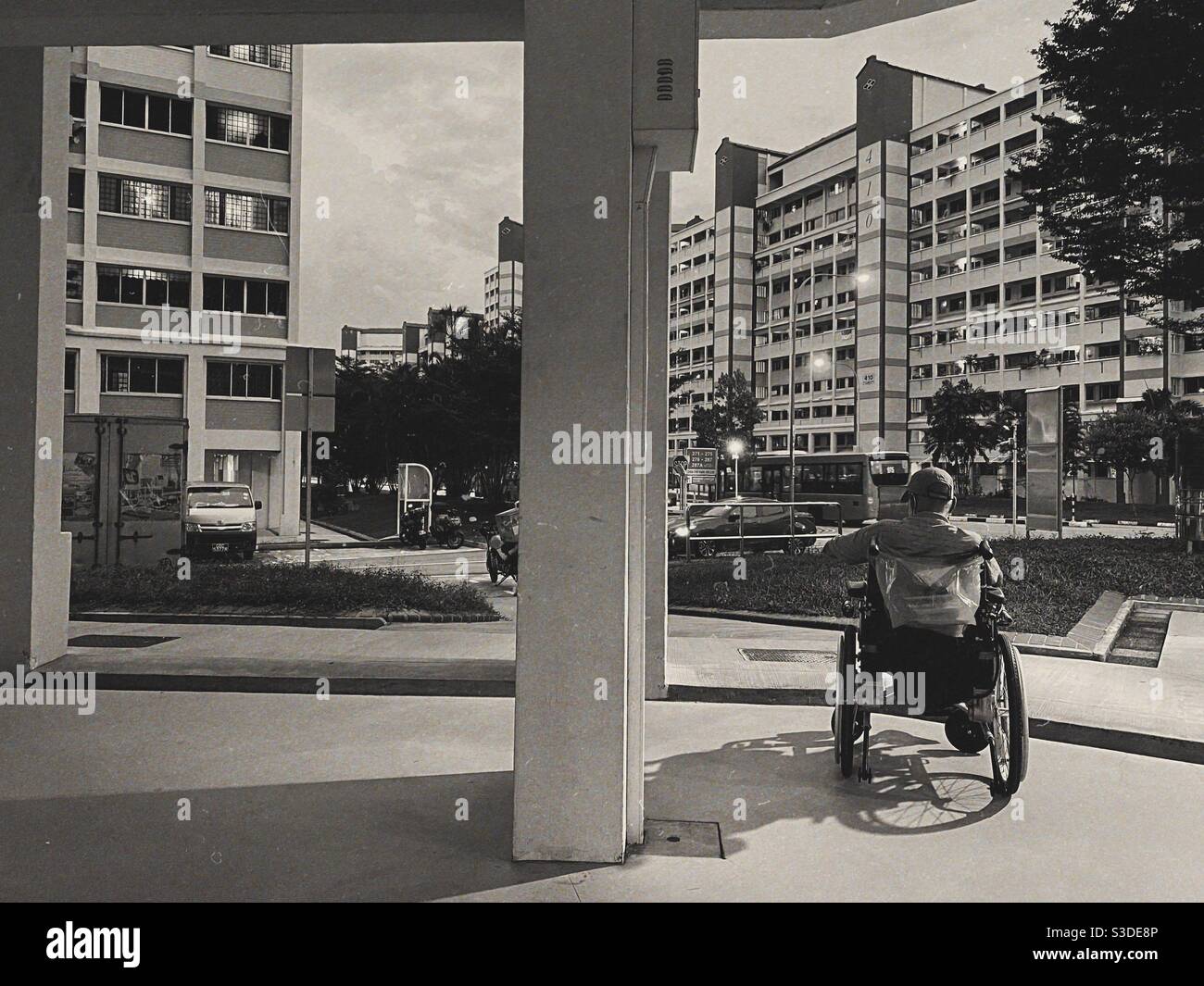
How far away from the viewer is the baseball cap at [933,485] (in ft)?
18.1

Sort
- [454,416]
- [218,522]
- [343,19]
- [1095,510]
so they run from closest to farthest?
[343,19] < [218,522] < [454,416] < [1095,510]

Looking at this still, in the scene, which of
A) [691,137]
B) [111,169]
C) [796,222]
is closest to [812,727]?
[691,137]

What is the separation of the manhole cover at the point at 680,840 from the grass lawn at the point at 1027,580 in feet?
21.1

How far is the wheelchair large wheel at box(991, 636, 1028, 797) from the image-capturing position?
5.01 metres

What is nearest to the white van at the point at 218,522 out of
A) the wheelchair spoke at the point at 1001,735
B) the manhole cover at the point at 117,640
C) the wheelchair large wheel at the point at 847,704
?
the manhole cover at the point at 117,640

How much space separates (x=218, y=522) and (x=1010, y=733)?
18531 mm

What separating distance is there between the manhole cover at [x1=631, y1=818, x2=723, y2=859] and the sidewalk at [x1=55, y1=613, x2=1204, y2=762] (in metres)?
3.02

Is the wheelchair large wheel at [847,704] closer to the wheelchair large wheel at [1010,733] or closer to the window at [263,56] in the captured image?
the wheelchair large wheel at [1010,733]

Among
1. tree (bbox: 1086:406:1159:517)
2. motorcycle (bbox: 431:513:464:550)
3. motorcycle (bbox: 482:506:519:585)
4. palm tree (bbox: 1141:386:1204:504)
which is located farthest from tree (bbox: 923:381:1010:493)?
motorcycle (bbox: 482:506:519:585)

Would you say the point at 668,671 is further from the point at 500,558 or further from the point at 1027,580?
the point at 500,558

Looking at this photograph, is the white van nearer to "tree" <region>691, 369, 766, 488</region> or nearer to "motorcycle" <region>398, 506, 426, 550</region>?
"motorcycle" <region>398, 506, 426, 550</region>

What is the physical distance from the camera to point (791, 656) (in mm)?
9328

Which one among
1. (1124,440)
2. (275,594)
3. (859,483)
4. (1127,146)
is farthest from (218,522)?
(1124,440)
